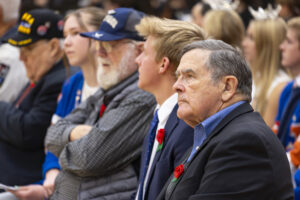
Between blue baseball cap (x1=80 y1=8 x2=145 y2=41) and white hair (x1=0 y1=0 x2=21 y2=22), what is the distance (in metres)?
2.05

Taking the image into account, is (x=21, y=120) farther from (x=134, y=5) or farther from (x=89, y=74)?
(x=134, y=5)

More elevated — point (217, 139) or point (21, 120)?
point (217, 139)

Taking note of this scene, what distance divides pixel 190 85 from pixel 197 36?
24.5 inches

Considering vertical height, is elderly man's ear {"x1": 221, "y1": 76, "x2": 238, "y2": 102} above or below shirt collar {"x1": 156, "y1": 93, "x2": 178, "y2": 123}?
above

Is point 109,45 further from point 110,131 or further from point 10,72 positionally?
point 10,72

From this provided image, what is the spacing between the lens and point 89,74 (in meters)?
4.09

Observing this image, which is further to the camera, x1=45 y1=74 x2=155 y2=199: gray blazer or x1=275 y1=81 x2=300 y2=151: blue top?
x1=275 y1=81 x2=300 y2=151: blue top

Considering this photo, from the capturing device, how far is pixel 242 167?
1923 millimetres

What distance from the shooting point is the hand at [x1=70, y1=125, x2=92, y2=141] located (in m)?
3.31

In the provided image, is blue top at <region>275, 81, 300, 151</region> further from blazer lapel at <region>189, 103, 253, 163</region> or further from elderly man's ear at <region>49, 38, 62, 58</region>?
blazer lapel at <region>189, 103, 253, 163</region>

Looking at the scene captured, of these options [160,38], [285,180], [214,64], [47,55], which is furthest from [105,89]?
[285,180]

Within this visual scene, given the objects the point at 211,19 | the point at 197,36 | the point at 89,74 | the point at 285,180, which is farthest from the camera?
the point at 211,19

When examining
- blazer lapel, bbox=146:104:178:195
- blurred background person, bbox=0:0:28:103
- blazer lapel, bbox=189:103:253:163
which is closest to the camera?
blazer lapel, bbox=189:103:253:163

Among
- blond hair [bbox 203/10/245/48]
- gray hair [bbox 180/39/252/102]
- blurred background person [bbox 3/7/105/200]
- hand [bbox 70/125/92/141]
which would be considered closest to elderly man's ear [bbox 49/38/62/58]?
blurred background person [bbox 3/7/105/200]
